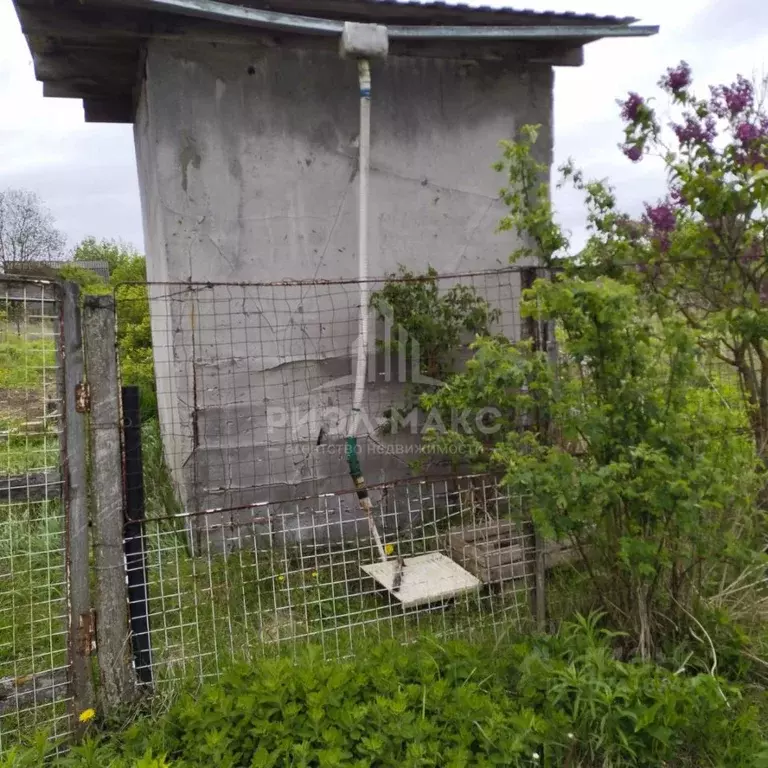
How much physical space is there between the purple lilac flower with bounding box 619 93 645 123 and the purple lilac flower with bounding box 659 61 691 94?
256 millimetres

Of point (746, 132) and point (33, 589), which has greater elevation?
point (746, 132)

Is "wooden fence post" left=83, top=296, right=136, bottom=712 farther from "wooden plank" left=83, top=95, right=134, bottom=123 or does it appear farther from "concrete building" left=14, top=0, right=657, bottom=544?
"wooden plank" left=83, top=95, right=134, bottom=123

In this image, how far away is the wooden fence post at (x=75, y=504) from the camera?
8.68ft

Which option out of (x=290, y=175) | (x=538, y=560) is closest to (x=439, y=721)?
(x=538, y=560)

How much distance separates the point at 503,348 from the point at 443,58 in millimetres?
2859

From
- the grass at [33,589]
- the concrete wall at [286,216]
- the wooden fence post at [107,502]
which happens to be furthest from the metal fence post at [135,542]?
the concrete wall at [286,216]

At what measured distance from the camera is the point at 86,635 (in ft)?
8.77

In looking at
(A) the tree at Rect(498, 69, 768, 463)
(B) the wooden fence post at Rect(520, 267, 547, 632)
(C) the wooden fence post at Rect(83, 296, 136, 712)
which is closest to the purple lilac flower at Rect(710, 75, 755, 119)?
(A) the tree at Rect(498, 69, 768, 463)

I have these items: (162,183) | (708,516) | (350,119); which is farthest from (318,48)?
(708,516)

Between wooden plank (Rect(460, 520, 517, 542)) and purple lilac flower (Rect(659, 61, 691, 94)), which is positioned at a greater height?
purple lilac flower (Rect(659, 61, 691, 94))

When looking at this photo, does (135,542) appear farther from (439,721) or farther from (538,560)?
(538,560)

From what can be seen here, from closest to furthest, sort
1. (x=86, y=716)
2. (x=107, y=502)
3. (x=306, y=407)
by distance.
→ (x=86, y=716) < (x=107, y=502) < (x=306, y=407)

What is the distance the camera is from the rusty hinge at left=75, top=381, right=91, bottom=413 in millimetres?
2666

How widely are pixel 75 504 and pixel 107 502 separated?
12 cm
